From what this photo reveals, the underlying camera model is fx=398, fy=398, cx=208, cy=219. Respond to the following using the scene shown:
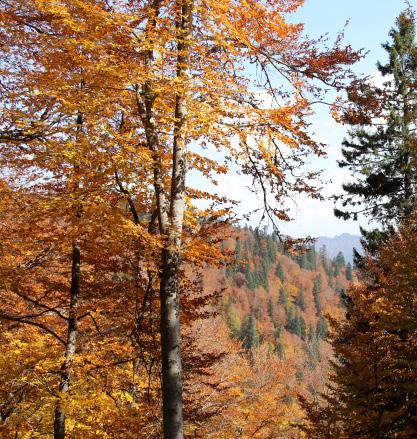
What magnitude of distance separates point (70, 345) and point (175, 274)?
4.29 meters

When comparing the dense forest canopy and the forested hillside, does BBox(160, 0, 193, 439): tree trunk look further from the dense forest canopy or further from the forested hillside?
→ the forested hillside

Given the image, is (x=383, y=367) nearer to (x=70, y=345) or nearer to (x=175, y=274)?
(x=175, y=274)

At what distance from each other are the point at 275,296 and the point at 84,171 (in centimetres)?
14709

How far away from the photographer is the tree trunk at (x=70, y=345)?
317 inches

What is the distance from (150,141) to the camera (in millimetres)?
6359

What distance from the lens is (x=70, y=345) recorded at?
8727mm

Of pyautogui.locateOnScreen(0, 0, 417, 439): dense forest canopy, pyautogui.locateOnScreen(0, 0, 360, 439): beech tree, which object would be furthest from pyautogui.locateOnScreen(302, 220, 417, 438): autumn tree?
pyautogui.locateOnScreen(0, 0, 360, 439): beech tree

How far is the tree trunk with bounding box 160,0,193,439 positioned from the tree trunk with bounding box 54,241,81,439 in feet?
12.0

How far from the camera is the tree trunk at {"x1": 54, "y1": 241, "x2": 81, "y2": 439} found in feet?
26.5

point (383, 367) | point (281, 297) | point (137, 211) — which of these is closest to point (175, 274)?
point (137, 211)

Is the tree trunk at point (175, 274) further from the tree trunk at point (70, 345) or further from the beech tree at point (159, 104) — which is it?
the tree trunk at point (70, 345)

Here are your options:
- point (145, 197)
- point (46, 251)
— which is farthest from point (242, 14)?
point (46, 251)

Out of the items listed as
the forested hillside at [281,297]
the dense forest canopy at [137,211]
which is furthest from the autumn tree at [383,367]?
the forested hillside at [281,297]

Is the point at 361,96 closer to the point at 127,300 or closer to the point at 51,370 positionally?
the point at 127,300
